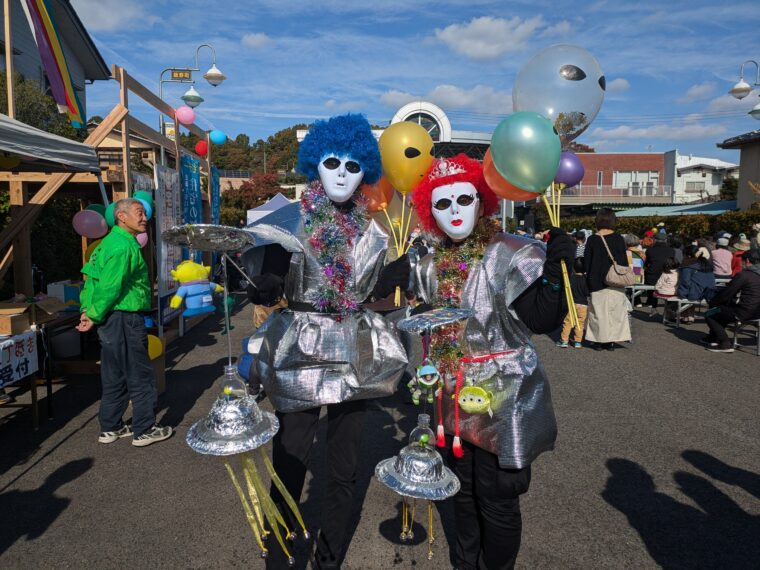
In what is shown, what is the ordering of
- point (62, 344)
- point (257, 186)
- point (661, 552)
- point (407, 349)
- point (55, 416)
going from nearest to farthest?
point (407, 349), point (661, 552), point (55, 416), point (62, 344), point (257, 186)

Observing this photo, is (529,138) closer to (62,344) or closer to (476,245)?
(476,245)

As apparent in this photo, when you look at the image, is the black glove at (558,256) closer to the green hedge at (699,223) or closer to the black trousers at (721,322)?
the black trousers at (721,322)

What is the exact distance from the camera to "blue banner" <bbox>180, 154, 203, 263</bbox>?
317 inches

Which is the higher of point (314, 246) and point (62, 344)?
point (314, 246)

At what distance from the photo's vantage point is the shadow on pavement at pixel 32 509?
2.96 metres

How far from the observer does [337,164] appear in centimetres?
245

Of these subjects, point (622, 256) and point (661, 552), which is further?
point (622, 256)

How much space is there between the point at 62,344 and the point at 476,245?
5535 millimetres

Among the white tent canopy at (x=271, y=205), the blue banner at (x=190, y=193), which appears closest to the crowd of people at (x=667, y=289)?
the blue banner at (x=190, y=193)

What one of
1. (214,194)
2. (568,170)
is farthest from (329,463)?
(214,194)

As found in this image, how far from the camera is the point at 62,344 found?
6.05 m

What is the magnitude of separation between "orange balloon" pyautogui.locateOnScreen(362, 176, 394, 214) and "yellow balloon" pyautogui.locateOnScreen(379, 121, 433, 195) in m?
0.08

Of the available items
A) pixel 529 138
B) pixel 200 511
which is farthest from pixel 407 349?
pixel 200 511

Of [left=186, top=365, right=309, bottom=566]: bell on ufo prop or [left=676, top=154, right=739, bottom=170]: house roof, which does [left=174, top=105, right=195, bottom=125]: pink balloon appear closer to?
[left=186, top=365, right=309, bottom=566]: bell on ufo prop
